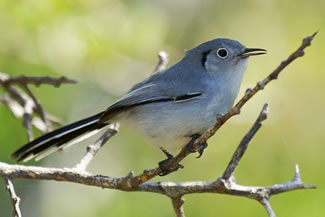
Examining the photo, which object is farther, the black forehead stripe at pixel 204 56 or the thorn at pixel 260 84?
the black forehead stripe at pixel 204 56

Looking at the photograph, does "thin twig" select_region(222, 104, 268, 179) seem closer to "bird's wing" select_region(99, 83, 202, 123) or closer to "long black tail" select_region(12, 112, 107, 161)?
"bird's wing" select_region(99, 83, 202, 123)

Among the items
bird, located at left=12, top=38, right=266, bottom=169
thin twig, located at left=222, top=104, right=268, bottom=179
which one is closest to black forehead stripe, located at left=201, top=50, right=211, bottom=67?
bird, located at left=12, top=38, right=266, bottom=169

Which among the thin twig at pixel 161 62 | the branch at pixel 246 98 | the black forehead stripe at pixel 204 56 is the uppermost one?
the thin twig at pixel 161 62

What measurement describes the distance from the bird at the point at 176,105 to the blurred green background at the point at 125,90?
3.15ft

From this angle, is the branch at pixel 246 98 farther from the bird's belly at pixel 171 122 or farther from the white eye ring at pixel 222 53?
the white eye ring at pixel 222 53

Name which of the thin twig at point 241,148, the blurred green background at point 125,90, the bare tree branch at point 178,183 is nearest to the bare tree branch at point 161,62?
the blurred green background at point 125,90

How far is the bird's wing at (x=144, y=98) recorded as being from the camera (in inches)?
155

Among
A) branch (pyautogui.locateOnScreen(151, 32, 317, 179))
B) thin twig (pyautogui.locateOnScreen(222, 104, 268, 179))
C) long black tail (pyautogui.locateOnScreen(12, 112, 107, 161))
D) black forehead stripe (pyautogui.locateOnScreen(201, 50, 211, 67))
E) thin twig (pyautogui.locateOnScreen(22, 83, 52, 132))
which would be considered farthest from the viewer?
black forehead stripe (pyautogui.locateOnScreen(201, 50, 211, 67))

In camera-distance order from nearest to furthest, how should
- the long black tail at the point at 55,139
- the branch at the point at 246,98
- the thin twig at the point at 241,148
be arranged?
1. the branch at the point at 246,98
2. the thin twig at the point at 241,148
3. the long black tail at the point at 55,139

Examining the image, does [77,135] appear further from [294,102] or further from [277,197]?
[294,102]

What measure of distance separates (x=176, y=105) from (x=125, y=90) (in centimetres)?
160

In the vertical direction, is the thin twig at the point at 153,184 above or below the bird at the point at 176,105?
below

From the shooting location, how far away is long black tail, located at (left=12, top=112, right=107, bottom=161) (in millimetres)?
3939

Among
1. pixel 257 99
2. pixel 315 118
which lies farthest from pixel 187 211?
pixel 315 118
